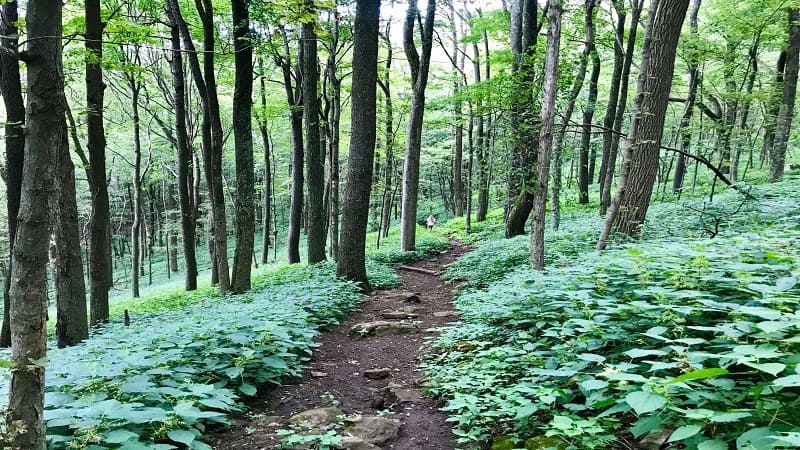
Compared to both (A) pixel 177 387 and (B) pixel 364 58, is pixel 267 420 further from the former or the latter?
(B) pixel 364 58

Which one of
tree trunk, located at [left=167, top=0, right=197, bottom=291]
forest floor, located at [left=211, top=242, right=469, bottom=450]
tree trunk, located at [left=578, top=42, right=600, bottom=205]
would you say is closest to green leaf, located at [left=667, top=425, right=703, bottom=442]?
forest floor, located at [left=211, top=242, right=469, bottom=450]

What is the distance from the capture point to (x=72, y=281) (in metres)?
6.46

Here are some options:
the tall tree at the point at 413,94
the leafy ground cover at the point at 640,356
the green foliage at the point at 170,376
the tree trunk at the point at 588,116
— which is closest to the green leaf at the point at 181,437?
the green foliage at the point at 170,376

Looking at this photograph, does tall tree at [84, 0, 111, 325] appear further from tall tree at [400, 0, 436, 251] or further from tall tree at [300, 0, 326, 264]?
tall tree at [400, 0, 436, 251]

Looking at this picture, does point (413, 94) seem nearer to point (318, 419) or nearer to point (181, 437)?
point (318, 419)

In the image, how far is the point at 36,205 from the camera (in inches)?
91.5

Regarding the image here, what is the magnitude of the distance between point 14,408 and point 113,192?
39.6m

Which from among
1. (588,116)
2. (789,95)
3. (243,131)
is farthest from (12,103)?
(789,95)

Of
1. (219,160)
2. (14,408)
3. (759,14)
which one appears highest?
(759,14)

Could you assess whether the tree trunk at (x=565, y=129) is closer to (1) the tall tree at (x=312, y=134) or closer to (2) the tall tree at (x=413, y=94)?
(2) the tall tree at (x=413, y=94)

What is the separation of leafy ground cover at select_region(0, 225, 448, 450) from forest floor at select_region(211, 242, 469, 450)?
0.68 ft

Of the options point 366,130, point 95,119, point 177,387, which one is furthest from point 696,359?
point 95,119

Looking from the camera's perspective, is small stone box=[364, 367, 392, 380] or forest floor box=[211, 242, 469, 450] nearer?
forest floor box=[211, 242, 469, 450]

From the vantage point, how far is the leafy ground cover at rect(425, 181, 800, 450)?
81.3 inches
